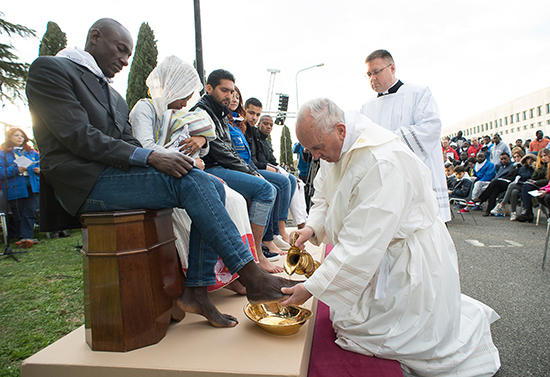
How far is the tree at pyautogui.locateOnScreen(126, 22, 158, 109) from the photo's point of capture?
12000 millimetres

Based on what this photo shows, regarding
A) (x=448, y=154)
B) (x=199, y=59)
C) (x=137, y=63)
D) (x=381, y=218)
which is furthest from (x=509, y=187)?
(x=137, y=63)

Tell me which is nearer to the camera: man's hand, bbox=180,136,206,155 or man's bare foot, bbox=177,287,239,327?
man's bare foot, bbox=177,287,239,327

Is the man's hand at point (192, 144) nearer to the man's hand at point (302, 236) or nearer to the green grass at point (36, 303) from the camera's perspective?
the man's hand at point (302, 236)

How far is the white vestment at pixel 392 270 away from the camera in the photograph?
62.0 inches

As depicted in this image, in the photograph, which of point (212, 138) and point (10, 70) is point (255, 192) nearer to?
point (212, 138)

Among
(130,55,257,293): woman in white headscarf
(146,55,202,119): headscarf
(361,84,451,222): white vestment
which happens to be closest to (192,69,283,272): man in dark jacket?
(130,55,257,293): woman in white headscarf

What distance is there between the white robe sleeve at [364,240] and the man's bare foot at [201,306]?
1.87ft

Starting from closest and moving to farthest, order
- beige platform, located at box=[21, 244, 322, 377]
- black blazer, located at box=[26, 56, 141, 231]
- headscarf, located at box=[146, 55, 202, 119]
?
beige platform, located at box=[21, 244, 322, 377]
black blazer, located at box=[26, 56, 141, 231]
headscarf, located at box=[146, 55, 202, 119]

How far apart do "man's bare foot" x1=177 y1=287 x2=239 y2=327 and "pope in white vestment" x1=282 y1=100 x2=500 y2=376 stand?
436 millimetres

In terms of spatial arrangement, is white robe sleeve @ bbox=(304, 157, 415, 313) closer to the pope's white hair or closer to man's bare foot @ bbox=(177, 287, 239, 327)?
the pope's white hair

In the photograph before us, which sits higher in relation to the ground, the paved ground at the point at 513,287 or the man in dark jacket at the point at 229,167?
the man in dark jacket at the point at 229,167

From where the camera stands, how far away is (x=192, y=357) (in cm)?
153

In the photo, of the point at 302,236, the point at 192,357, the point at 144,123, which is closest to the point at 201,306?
the point at 192,357

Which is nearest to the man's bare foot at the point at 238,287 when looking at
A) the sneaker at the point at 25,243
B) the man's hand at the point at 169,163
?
the man's hand at the point at 169,163
